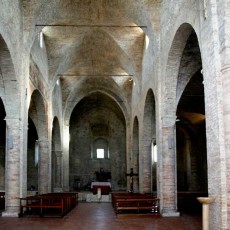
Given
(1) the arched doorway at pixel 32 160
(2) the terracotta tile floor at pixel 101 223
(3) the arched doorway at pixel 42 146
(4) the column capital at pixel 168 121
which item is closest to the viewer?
(2) the terracotta tile floor at pixel 101 223

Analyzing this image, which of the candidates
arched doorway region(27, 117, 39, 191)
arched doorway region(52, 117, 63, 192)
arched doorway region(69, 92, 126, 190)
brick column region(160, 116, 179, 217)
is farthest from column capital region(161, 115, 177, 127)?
arched doorway region(69, 92, 126, 190)

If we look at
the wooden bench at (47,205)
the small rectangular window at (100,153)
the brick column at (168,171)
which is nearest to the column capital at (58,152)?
the small rectangular window at (100,153)

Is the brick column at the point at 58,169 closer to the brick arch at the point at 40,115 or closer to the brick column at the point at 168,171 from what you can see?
the brick arch at the point at 40,115

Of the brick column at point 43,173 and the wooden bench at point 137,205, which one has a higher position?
the brick column at point 43,173

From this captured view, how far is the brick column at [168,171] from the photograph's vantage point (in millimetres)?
16688

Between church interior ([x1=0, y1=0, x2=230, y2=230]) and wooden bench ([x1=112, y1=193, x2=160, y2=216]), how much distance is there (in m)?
0.57

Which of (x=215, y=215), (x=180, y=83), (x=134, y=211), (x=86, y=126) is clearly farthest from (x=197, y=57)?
(x=86, y=126)

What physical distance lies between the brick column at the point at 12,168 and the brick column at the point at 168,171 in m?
6.00

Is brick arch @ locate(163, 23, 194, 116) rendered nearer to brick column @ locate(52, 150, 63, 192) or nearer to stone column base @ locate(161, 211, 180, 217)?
stone column base @ locate(161, 211, 180, 217)

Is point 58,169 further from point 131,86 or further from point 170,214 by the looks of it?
point 170,214

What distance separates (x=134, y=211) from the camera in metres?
18.5

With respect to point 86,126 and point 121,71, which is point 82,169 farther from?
point 121,71

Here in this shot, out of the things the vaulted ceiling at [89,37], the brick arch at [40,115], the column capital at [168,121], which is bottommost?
the column capital at [168,121]

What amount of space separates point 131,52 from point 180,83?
7.19 meters
